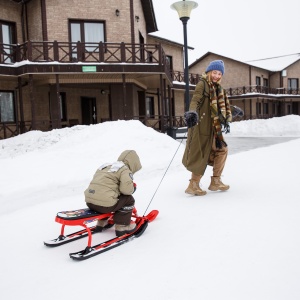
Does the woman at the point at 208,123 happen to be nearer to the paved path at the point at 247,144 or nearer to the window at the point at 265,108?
the paved path at the point at 247,144

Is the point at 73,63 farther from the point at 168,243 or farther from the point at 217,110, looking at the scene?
the point at 168,243

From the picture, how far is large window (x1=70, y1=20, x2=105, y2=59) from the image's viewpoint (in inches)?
591

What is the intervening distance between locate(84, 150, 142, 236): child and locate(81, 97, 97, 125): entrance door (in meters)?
14.8

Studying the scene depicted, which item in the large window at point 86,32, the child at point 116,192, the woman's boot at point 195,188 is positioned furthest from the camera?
the large window at point 86,32

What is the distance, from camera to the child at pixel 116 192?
2.97m

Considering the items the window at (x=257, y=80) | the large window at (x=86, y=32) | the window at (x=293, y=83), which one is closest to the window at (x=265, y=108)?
the window at (x=257, y=80)

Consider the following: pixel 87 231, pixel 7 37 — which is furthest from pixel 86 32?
pixel 87 231

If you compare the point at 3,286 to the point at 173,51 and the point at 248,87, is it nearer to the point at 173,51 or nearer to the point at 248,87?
the point at 173,51

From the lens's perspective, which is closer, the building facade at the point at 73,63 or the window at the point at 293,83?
the building facade at the point at 73,63

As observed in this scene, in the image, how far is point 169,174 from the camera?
262 inches

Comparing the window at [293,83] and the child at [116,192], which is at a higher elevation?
the window at [293,83]

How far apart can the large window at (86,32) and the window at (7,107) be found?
384cm

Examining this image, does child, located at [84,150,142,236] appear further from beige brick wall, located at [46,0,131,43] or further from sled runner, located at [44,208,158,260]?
beige brick wall, located at [46,0,131,43]

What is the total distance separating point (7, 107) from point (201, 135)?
13281mm
